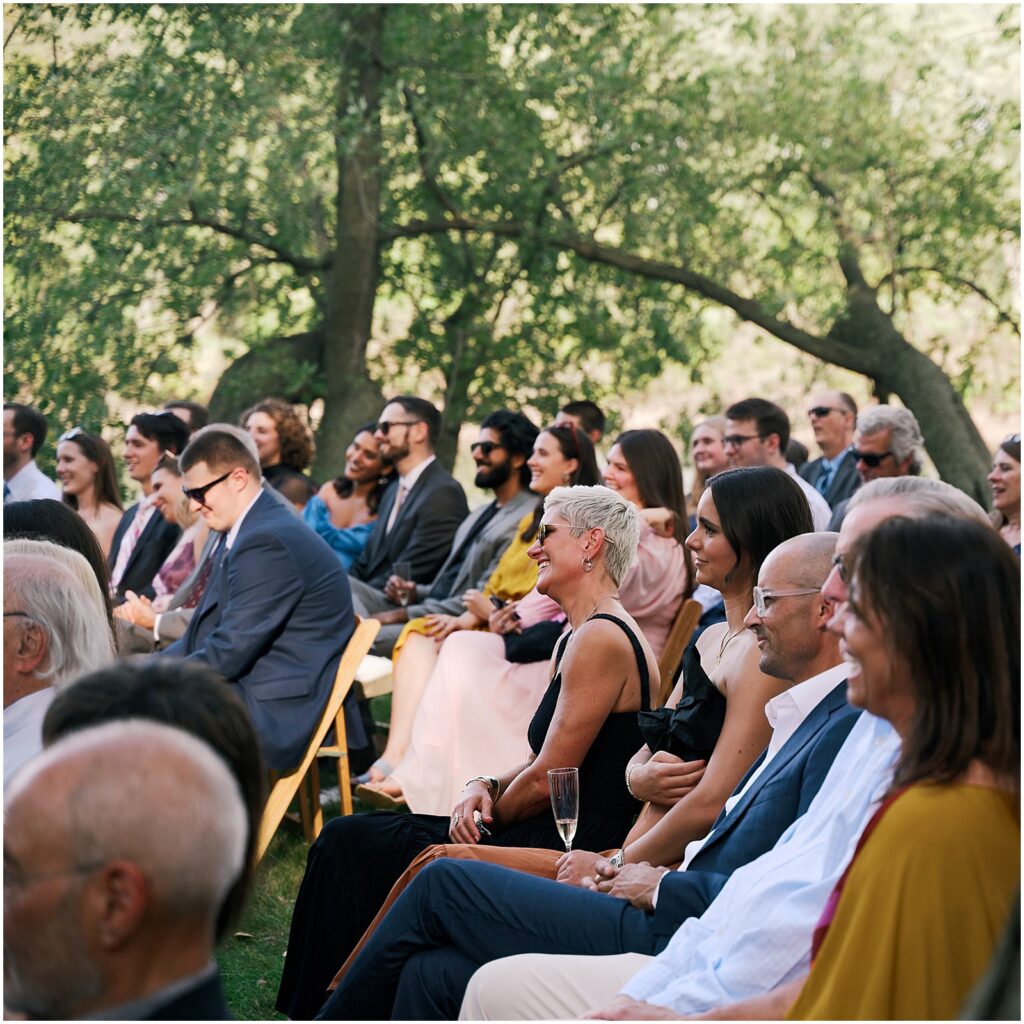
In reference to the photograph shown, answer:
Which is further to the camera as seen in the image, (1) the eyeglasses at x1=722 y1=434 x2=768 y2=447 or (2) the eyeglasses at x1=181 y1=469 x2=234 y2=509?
(1) the eyeglasses at x1=722 y1=434 x2=768 y2=447

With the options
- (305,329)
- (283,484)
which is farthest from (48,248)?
(283,484)

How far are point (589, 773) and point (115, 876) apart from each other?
7.22 ft

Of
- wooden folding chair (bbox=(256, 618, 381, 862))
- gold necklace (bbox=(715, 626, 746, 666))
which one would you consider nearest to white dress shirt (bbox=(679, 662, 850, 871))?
gold necklace (bbox=(715, 626, 746, 666))

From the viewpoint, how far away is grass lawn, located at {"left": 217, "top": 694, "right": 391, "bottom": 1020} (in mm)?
4270

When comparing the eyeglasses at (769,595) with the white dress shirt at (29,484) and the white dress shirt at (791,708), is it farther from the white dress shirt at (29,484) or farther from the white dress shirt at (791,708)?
the white dress shirt at (29,484)

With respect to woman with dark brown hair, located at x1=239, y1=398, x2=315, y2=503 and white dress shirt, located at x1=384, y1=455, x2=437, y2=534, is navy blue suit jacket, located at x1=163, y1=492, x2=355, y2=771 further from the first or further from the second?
woman with dark brown hair, located at x1=239, y1=398, x2=315, y2=503

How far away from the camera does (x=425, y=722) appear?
20.5 feet

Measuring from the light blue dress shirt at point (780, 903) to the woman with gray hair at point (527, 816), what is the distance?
3.90ft

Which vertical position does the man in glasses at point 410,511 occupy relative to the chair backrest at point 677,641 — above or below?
above

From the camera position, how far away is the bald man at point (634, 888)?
277 centimetres

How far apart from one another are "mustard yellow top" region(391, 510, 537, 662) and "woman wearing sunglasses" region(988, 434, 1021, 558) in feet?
6.80

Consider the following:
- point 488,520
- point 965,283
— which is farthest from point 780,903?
point 965,283

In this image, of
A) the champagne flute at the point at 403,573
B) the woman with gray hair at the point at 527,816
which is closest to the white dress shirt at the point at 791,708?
the woman with gray hair at the point at 527,816

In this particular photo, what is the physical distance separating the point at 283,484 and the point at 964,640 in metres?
6.57
